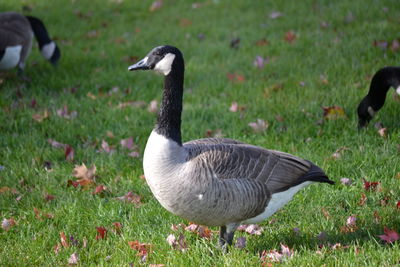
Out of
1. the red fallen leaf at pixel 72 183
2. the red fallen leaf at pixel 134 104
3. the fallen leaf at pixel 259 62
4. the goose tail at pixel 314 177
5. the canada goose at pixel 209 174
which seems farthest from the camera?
the fallen leaf at pixel 259 62

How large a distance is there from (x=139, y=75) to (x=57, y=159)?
3122 mm

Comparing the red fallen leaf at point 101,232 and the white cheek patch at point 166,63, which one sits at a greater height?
the white cheek patch at point 166,63

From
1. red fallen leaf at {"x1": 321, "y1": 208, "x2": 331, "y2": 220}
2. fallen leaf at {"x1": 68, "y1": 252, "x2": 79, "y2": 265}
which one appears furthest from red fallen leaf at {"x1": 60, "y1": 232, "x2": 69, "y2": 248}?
red fallen leaf at {"x1": 321, "y1": 208, "x2": 331, "y2": 220}

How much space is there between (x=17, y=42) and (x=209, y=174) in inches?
237

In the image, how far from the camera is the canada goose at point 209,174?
3.74m

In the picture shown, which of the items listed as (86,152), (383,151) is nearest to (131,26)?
(86,152)

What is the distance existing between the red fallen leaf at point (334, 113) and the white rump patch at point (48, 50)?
5.18 m

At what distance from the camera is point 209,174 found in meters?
3.77

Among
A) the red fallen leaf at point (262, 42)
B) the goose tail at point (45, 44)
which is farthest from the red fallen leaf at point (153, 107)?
the red fallen leaf at point (262, 42)

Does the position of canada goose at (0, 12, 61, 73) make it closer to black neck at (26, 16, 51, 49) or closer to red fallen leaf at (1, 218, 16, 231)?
black neck at (26, 16, 51, 49)

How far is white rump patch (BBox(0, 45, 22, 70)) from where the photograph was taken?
840cm

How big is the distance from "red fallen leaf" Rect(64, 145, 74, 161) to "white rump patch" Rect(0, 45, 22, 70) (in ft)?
10.2

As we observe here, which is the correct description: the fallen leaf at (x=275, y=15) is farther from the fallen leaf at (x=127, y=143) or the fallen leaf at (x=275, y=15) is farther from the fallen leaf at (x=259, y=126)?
the fallen leaf at (x=127, y=143)

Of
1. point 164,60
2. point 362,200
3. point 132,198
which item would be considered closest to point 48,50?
point 132,198
